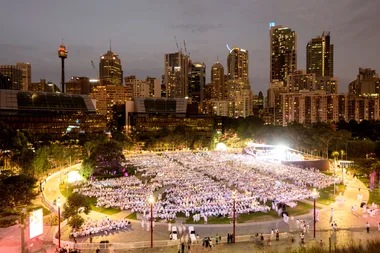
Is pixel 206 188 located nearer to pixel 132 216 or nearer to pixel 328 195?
pixel 132 216

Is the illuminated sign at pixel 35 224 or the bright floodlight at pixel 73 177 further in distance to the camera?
the bright floodlight at pixel 73 177

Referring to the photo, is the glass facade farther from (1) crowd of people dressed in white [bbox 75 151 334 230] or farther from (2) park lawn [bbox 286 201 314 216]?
(2) park lawn [bbox 286 201 314 216]

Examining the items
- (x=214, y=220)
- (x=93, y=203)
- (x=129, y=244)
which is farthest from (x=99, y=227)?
(x=214, y=220)

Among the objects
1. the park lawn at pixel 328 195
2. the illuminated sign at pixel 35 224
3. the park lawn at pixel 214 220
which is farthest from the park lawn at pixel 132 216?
the park lawn at pixel 328 195

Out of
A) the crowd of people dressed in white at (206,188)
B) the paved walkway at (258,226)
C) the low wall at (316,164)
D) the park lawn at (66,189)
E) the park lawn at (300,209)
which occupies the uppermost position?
the low wall at (316,164)

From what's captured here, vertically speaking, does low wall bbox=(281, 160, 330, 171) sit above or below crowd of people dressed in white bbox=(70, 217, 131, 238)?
above

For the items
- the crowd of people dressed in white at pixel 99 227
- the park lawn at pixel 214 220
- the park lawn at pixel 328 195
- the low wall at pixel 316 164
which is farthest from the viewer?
the low wall at pixel 316 164

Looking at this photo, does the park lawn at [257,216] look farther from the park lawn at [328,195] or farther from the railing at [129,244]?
the park lawn at [328,195]

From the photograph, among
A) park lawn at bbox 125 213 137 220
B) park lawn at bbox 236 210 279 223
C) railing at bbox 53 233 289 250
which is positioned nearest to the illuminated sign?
railing at bbox 53 233 289 250

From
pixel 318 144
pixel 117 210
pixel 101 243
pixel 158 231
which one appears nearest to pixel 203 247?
pixel 158 231
